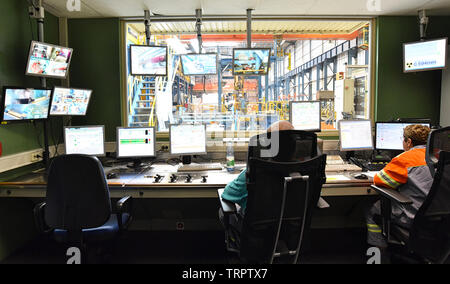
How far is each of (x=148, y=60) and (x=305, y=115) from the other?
6.22 feet

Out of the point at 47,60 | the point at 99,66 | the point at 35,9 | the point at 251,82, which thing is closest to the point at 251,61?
the point at 99,66

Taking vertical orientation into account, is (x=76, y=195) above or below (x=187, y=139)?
below

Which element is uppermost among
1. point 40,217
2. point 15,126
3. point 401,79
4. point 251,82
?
point 251,82

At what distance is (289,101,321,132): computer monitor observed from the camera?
3168mm

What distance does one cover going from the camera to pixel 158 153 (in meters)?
3.32

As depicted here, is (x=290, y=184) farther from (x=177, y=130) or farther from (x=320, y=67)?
(x=320, y=67)

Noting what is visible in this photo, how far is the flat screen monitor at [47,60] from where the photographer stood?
2.48 meters

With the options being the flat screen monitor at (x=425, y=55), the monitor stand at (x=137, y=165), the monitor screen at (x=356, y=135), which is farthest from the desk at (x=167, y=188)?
the flat screen monitor at (x=425, y=55)

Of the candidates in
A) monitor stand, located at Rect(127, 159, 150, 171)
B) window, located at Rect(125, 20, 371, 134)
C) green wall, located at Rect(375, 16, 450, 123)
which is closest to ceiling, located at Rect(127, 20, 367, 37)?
window, located at Rect(125, 20, 371, 134)

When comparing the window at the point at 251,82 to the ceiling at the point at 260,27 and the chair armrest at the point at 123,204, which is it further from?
the chair armrest at the point at 123,204

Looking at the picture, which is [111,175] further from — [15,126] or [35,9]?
[35,9]

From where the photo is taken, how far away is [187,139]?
302cm
